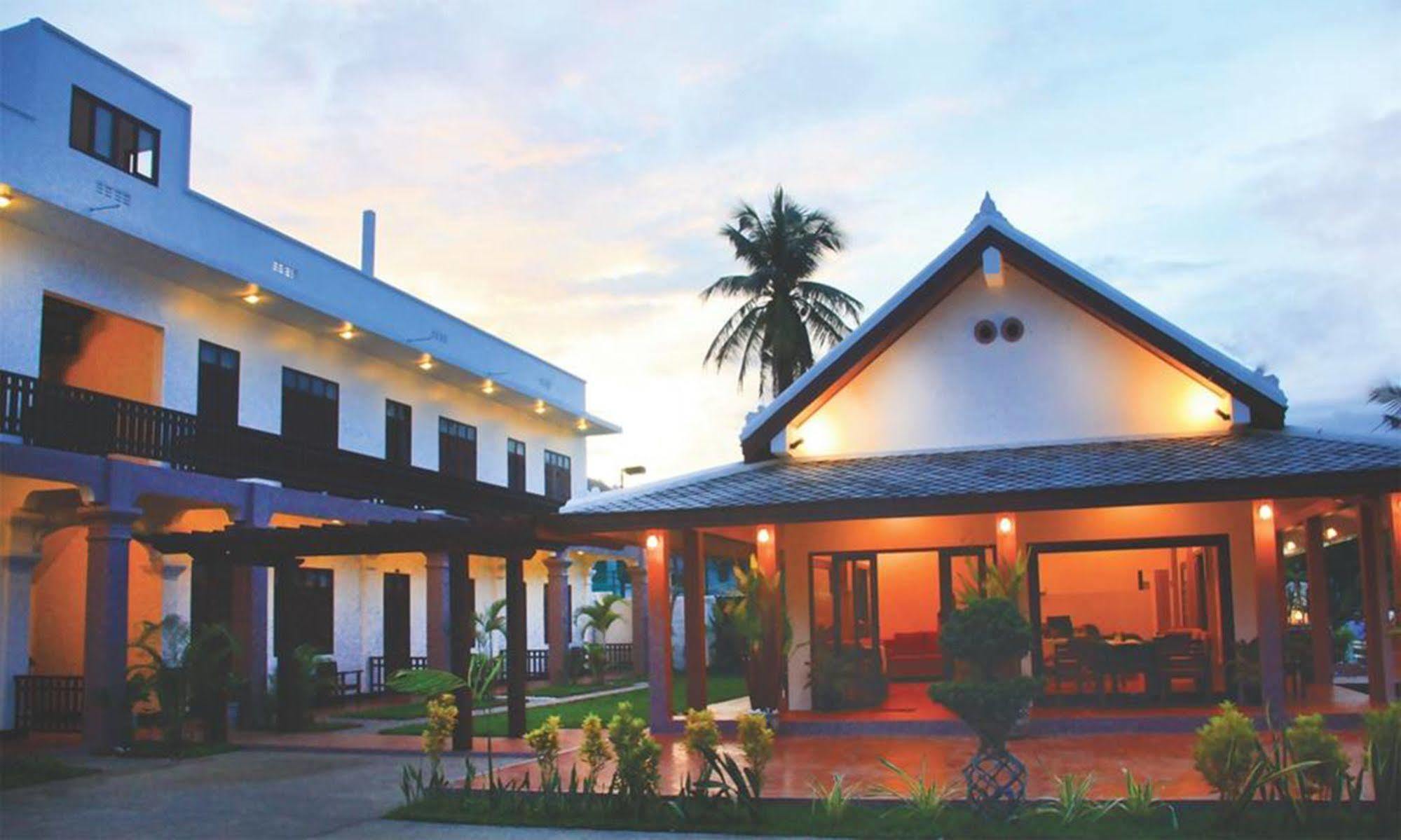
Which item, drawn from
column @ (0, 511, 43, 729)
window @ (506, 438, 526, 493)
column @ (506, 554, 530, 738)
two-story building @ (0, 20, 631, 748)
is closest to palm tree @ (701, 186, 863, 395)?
window @ (506, 438, 526, 493)

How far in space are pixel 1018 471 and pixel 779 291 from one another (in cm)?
1914

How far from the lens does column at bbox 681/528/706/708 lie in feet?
52.2

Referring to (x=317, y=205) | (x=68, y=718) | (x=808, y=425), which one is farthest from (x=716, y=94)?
(x=317, y=205)

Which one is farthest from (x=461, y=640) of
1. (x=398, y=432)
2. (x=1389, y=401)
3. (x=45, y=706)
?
(x=1389, y=401)

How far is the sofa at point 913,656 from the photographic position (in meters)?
19.1

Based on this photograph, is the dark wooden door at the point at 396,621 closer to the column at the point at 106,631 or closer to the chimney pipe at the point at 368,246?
the chimney pipe at the point at 368,246

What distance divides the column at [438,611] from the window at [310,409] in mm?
3029

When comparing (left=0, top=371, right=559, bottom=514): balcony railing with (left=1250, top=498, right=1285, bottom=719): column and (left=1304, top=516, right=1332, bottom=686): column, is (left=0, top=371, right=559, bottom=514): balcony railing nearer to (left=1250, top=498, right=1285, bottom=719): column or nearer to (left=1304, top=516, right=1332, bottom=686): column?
(left=1250, top=498, right=1285, bottom=719): column

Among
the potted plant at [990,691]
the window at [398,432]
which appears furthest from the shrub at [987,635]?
the window at [398,432]

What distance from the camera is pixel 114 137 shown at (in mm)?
18422

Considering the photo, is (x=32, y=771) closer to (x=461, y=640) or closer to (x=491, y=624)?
(x=461, y=640)

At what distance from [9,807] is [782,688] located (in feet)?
29.6

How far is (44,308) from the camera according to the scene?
63.5ft

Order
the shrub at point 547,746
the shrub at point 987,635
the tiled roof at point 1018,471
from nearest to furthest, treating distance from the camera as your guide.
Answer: the shrub at point 987,635
the shrub at point 547,746
the tiled roof at point 1018,471
